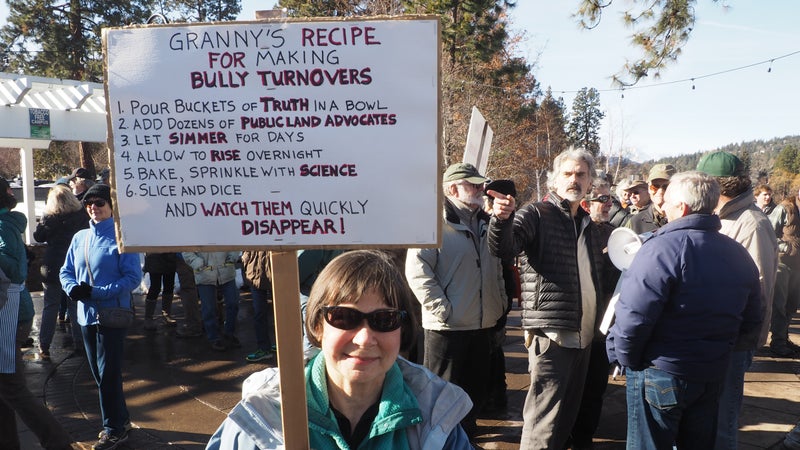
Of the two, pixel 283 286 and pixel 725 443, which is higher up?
pixel 283 286

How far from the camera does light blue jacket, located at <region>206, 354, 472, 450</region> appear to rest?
5.20 ft

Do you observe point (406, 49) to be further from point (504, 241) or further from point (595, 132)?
point (595, 132)

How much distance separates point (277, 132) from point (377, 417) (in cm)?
85

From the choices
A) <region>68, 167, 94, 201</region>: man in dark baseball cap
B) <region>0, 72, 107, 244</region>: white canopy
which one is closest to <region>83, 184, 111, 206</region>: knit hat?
<region>68, 167, 94, 201</region>: man in dark baseball cap

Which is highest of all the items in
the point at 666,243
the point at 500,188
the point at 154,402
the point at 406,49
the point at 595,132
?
the point at 595,132

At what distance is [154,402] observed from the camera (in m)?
5.08

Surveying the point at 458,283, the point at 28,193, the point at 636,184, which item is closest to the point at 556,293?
the point at 458,283

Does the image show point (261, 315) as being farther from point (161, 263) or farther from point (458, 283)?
point (458, 283)

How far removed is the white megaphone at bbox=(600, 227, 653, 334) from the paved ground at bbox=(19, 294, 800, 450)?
121cm

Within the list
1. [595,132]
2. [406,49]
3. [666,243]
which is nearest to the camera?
[406,49]

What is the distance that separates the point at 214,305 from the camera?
21.7 feet

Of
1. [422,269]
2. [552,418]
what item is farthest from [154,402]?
[552,418]

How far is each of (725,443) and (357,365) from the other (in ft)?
8.55

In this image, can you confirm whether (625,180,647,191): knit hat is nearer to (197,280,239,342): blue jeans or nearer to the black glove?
(197,280,239,342): blue jeans
